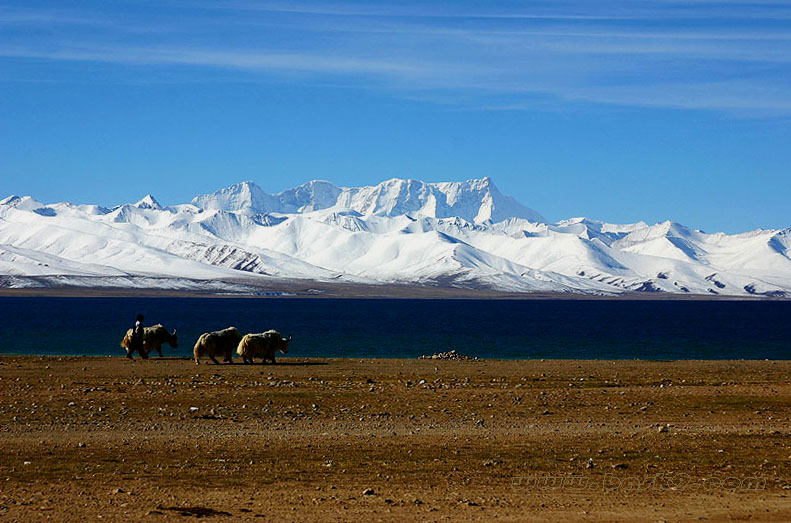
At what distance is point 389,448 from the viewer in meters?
22.9

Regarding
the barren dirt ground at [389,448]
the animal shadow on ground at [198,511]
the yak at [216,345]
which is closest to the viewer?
the animal shadow on ground at [198,511]

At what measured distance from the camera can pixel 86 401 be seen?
1175 inches

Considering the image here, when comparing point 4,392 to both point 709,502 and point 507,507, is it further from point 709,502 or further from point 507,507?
point 709,502

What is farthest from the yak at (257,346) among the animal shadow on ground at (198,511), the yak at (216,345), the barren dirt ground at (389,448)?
the animal shadow on ground at (198,511)

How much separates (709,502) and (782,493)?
1.64m

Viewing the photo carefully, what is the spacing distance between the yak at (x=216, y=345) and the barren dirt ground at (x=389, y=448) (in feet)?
22.9

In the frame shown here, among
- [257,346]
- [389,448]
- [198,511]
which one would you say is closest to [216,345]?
[257,346]

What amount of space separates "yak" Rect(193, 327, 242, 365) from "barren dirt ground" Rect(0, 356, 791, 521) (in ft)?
22.9

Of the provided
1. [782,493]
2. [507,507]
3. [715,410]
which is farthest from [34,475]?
[715,410]

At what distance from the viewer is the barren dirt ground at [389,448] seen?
1780 cm

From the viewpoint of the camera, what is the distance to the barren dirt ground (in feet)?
58.4

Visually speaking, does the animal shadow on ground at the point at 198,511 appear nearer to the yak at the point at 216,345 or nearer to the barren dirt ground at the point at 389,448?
the barren dirt ground at the point at 389,448

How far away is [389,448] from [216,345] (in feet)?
76.8

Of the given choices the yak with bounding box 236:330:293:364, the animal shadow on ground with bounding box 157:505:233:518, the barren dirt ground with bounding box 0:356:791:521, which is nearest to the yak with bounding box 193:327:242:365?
the yak with bounding box 236:330:293:364
